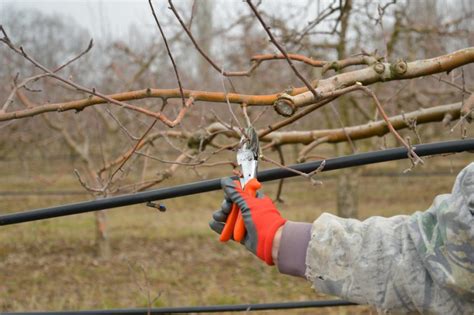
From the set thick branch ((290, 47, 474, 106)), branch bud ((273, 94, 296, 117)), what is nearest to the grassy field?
thick branch ((290, 47, 474, 106))

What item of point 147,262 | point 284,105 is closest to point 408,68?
point 284,105

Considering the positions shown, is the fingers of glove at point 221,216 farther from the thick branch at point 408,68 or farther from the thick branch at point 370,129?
the thick branch at point 370,129

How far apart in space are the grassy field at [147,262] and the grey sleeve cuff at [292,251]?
1.94 m

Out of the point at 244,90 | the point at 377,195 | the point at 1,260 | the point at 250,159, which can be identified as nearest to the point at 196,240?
the point at 1,260

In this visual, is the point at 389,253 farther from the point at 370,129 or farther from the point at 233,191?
the point at 370,129

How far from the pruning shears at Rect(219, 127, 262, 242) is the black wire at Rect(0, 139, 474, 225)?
9 centimetres

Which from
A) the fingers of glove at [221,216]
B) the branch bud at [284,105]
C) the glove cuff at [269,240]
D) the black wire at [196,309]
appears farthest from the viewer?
the black wire at [196,309]

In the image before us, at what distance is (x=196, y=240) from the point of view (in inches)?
382

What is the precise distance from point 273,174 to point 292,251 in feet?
1.08

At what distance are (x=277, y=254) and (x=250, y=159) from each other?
260 millimetres

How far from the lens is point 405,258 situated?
4.09 feet

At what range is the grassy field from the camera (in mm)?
6355

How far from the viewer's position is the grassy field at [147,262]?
6.36 meters

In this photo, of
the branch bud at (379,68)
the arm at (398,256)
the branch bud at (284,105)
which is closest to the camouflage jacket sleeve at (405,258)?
the arm at (398,256)
